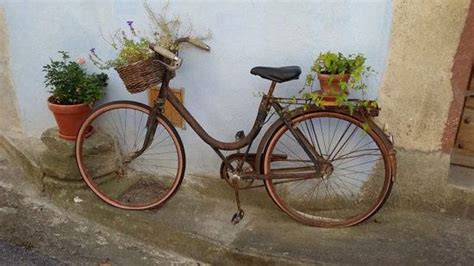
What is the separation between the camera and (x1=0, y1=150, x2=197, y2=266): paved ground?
3.65m

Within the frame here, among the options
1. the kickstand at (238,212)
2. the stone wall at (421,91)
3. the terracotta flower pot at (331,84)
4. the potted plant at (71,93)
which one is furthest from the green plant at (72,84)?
the stone wall at (421,91)

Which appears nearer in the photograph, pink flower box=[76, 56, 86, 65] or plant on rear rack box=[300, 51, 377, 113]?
plant on rear rack box=[300, 51, 377, 113]

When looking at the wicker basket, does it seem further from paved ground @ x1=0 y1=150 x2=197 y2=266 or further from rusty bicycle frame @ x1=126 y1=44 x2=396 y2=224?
paved ground @ x1=0 y1=150 x2=197 y2=266

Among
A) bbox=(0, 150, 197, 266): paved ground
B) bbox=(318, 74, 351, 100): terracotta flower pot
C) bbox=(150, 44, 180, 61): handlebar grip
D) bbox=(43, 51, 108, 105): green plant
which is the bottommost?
bbox=(0, 150, 197, 266): paved ground

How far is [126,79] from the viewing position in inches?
138

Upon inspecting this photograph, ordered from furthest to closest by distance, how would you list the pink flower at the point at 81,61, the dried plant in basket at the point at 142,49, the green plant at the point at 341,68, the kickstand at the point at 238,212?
the pink flower at the point at 81,61
the kickstand at the point at 238,212
the dried plant in basket at the point at 142,49
the green plant at the point at 341,68

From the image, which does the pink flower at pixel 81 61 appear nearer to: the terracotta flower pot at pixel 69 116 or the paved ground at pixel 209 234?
the terracotta flower pot at pixel 69 116

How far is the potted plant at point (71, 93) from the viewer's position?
4090mm

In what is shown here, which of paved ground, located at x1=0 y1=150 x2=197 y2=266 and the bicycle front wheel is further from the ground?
the bicycle front wheel

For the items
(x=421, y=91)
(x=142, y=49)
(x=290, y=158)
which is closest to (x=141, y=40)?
(x=142, y=49)

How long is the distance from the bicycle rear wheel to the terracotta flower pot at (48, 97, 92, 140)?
5.33ft

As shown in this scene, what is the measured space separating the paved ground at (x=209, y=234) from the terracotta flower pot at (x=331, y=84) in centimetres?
104

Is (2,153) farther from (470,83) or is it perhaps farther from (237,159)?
(470,83)

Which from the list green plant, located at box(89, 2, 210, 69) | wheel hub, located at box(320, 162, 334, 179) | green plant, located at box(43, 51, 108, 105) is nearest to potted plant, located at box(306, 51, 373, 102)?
wheel hub, located at box(320, 162, 334, 179)
